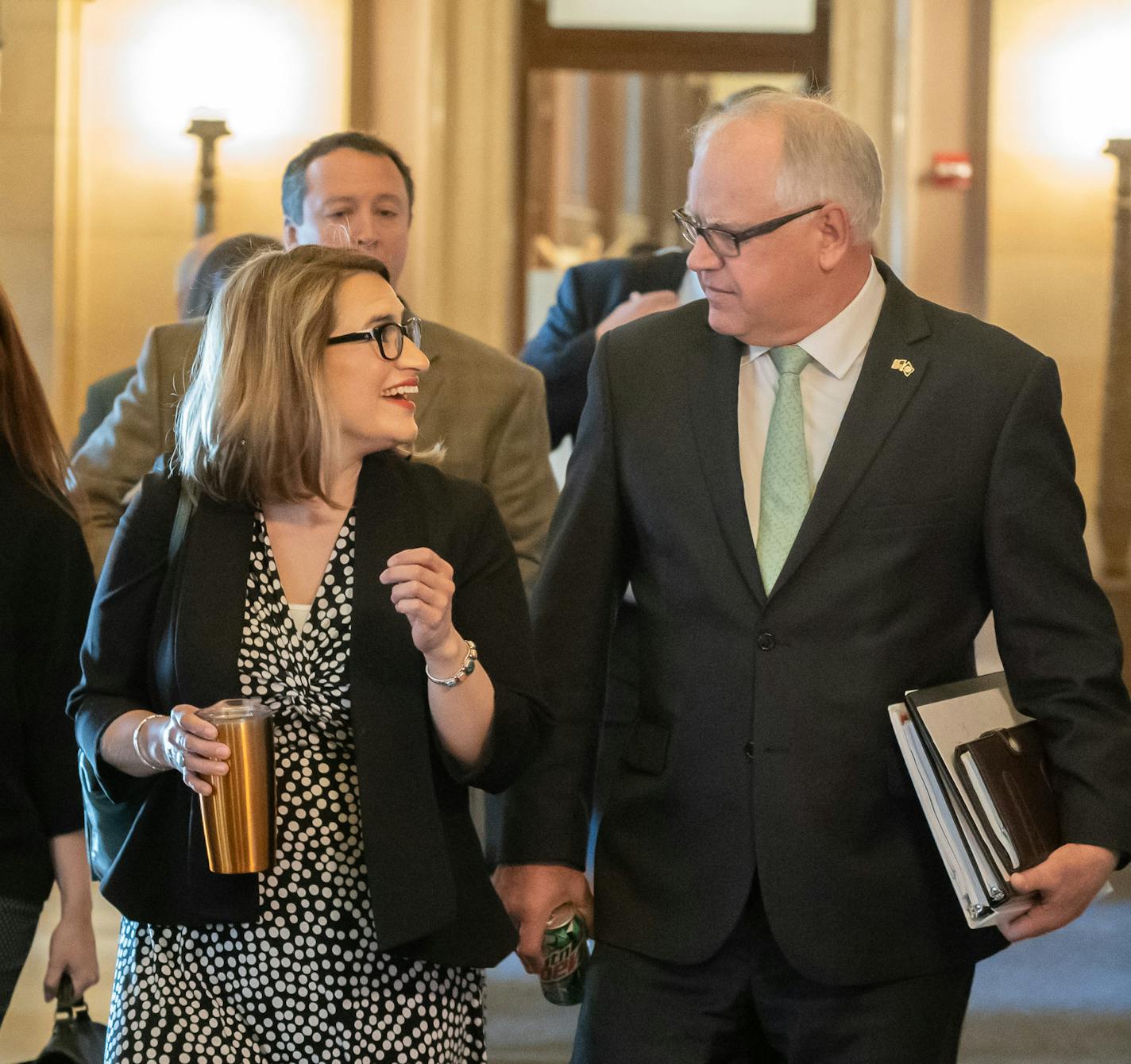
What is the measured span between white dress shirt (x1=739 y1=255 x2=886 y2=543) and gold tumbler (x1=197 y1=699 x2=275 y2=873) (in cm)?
80

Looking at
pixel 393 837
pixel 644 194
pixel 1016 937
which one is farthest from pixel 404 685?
pixel 644 194

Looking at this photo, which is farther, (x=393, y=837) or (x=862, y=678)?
(x=862, y=678)

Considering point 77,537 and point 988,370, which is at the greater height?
point 988,370

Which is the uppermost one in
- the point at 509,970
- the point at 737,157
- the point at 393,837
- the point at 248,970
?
the point at 737,157

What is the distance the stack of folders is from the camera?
2289 mm

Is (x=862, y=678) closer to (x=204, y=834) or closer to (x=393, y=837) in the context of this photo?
(x=393, y=837)

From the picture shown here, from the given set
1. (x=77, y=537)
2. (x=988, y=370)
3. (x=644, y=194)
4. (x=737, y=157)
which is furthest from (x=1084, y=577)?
(x=644, y=194)

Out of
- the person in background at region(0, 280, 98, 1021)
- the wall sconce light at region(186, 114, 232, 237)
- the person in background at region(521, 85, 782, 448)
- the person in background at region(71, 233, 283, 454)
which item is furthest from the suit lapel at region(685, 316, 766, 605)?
the wall sconce light at region(186, 114, 232, 237)

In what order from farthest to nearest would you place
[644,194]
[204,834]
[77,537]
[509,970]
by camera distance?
1. [644,194]
2. [509,970]
3. [77,537]
4. [204,834]

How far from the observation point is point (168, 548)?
2344 millimetres

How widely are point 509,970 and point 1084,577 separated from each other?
9.30 ft

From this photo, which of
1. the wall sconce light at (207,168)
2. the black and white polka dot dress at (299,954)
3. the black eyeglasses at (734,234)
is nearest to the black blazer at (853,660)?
the black eyeglasses at (734,234)

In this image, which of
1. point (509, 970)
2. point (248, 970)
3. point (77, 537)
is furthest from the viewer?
point (509, 970)

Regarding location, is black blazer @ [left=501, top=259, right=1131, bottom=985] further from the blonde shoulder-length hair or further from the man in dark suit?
the blonde shoulder-length hair
